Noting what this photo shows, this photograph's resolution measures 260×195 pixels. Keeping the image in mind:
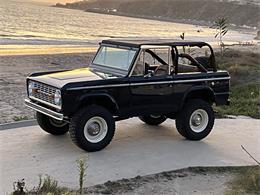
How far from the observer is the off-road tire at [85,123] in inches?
302

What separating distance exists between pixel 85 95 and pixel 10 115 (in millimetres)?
3349

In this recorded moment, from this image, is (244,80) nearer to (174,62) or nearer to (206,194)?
(174,62)

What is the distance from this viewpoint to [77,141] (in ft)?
25.3

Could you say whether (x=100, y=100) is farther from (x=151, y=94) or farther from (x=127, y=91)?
(x=151, y=94)

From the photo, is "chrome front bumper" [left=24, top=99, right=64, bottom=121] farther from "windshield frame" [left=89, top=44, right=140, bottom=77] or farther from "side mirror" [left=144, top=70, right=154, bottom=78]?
"side mirror" [left=144, top=70, right=154, bottom=78]

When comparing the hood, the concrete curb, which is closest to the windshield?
the hood

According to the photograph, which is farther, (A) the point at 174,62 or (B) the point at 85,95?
(A) the point at 174,62

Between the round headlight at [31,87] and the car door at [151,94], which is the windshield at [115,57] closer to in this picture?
the car door at [151,94]

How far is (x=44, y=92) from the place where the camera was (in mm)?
7949

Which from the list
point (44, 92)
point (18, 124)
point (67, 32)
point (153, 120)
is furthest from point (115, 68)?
point (67, 32)

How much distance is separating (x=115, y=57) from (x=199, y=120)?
75.5 inches

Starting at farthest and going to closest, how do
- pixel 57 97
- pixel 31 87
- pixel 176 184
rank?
pixel 31 87 → pixel 57 97 → pixel 176 184

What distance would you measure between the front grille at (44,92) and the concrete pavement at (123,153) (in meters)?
0.81

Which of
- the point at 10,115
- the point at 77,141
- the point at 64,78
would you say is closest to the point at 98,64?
the point at 64,78
